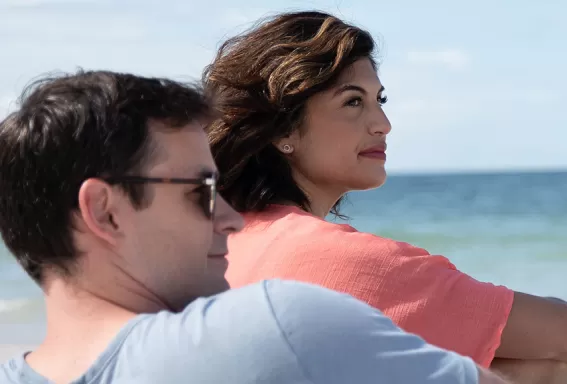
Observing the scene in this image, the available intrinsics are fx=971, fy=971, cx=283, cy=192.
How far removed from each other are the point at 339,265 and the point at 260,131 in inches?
27.2

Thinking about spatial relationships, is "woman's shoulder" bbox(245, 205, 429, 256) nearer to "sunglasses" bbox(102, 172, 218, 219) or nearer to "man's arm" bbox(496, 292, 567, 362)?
"man's arm" bbox(496, 292, 567, 362)

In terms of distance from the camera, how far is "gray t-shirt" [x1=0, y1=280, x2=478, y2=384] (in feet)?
4.84

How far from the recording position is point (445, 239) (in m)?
17.9

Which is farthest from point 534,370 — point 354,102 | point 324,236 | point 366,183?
point 354,102

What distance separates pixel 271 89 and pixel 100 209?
1.43m

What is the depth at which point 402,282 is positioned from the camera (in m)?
2.50

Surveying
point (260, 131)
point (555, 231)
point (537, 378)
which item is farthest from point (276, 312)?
point (555, 231)

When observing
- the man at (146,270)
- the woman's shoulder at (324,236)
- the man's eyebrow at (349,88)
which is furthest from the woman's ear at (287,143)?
the man at (146,270)

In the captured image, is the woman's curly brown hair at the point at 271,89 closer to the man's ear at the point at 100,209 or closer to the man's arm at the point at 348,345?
the man's ear at the point at 100,209

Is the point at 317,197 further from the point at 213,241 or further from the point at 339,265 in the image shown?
the point at 213,241

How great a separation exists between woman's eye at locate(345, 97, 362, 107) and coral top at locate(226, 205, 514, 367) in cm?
66

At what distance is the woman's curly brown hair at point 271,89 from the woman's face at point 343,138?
4cm

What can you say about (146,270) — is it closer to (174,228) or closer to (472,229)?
(174,228)

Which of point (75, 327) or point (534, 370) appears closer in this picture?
point (75, 327)
